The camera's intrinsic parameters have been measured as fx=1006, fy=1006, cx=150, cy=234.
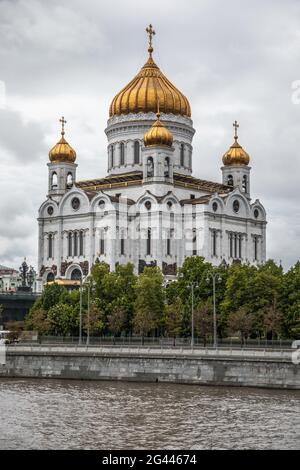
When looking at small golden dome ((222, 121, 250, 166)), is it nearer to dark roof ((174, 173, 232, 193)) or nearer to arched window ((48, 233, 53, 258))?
dark roof ((174, 173, 232, 193))

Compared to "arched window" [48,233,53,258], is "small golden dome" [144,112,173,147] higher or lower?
higher

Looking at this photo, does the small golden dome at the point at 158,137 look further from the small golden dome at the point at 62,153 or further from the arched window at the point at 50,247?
the arched window at the point at 50,247

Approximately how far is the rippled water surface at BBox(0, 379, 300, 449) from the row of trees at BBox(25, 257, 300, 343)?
13.1m

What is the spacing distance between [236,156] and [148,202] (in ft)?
49.7

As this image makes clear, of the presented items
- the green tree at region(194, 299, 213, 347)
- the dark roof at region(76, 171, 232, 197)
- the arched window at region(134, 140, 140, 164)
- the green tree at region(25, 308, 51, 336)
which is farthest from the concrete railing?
the arched window at region(134, 140, 140, 164)

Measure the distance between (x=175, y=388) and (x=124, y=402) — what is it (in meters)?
7.23

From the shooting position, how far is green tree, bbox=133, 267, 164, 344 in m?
74.2

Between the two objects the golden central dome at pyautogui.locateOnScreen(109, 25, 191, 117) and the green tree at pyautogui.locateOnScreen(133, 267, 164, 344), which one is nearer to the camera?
the green tree at pyautogui.locateOnScreen(133, 267, 164, 344)

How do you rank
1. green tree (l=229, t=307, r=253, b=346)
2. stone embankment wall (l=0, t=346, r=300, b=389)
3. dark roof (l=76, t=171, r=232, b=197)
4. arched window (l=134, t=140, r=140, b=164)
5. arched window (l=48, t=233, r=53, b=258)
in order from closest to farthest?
stone embankment wall (l=0, t=346, r=300, b=389)
green tree (l=229, t=307, r=253, b=346)
dark roof (l=76, t=171, r=232, b=197)
arched window (l=48, t=233, r=53, b=258)
arched window (l=134, t=140, r=140, b=164)

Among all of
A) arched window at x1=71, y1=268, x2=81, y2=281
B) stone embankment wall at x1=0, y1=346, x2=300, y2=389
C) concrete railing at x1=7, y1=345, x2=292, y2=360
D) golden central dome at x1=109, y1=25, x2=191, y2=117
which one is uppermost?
golden central dome at x1=109, y1=25, x2=191, y2=117

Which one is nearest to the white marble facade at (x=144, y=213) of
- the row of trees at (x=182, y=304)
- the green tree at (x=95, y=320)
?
the row of trees at (x=182, y=304)

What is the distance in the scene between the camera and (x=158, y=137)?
317 feet
